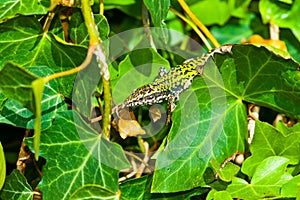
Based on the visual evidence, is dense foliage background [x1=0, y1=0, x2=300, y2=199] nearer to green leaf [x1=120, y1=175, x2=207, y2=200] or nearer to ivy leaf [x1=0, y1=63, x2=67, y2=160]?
green leaf [x1=120, y1=175, x2=207, y2=200]

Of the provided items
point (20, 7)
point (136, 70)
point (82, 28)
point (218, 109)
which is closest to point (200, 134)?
point (218, 109)

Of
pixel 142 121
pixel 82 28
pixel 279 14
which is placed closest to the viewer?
pixel 82 28

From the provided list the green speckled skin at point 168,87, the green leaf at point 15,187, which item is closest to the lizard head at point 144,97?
the green speckled skin at point 168,87

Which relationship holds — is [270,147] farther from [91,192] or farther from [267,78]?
[91,192]

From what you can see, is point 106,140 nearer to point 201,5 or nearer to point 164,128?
point 164,128

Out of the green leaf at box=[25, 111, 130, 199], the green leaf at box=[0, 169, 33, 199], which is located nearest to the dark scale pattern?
the green leaf at box=[25, 111, 130, 199]

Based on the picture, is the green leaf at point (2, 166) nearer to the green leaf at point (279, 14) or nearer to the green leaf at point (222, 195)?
the green leaf at point (222, 195)

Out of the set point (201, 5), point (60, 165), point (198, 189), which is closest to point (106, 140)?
point (60, 165)
